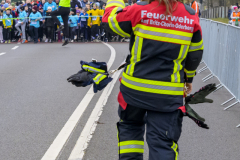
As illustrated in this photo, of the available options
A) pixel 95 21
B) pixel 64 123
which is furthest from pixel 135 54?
pixel 95 21

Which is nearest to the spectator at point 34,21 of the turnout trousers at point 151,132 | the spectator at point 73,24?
the spectator at point 73,24

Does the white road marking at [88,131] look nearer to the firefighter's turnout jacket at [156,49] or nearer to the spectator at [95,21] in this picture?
the firefighter's turnout jacket at [156,49]

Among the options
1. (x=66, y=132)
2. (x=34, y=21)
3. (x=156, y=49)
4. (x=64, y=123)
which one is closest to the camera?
(x=156, y=49)

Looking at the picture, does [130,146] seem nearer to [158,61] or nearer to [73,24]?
[158,61]

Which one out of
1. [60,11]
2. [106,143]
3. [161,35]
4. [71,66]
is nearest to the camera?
[161,35]

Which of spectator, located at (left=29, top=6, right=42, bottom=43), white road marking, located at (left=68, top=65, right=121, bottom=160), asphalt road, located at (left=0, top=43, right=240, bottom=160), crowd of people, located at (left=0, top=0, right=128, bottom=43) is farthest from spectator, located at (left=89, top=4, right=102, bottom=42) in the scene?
white road marking, located at (left=68, top=65, right=121, bottom=160)

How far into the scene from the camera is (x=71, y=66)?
472 inches

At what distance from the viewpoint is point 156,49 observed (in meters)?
3.08

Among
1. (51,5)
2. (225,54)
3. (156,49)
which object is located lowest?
(51,5)

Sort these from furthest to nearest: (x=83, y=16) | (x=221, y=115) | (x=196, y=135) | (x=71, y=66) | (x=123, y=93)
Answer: (x=83, y=16)
(x=71, y=66)
(x=221, y=115)
(x=196, y=135)
(x=123, y=93)

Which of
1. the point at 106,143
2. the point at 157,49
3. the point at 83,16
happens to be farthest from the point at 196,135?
the point at 83,16

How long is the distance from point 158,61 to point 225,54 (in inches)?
225

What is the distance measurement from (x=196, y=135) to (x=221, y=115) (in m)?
1.29

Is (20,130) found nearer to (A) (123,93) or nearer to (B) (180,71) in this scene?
(A) (123,93)
